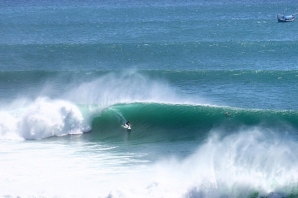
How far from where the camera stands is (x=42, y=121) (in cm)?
3084

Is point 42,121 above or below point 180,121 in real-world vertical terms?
above

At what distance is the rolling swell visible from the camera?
30.2 m

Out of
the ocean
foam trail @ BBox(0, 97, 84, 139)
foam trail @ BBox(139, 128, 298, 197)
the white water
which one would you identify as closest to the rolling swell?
the ocean

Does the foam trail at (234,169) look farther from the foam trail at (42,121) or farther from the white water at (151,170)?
the foam trail at (42,121)

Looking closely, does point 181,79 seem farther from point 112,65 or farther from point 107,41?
point 107,41

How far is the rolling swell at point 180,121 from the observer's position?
3016 cm

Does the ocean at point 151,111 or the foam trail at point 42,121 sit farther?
the foam trail at point 42,121

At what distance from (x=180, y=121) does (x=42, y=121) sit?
6.31 metres

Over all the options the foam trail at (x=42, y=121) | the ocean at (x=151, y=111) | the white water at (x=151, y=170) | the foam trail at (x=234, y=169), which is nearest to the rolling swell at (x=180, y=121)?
the ocean at (x=151, y=111)

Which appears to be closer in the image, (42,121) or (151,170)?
(151,170)

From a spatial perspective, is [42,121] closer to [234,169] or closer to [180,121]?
[180,121]

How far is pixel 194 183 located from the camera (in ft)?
75.3

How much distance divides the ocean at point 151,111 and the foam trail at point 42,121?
0.05 metres

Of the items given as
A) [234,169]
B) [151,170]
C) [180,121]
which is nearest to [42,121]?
[180,121]
